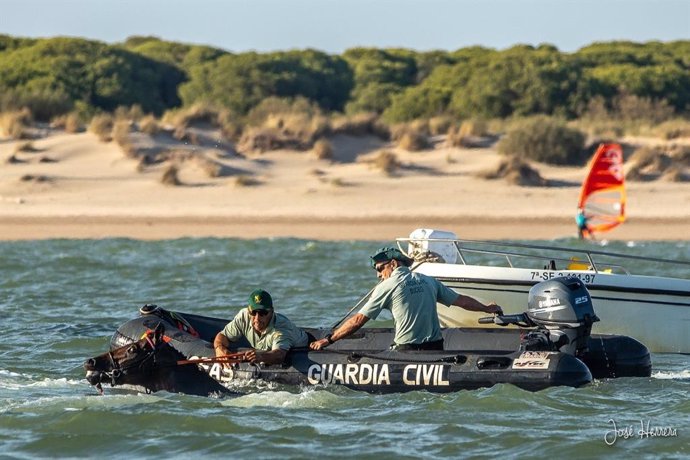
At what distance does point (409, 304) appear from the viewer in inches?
440

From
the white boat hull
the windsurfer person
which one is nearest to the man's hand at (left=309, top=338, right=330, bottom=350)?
the white boat hull

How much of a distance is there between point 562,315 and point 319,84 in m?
35.3

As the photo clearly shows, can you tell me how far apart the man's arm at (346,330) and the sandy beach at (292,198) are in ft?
46.8

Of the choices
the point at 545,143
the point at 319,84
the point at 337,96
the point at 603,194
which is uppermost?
the point at 319,84

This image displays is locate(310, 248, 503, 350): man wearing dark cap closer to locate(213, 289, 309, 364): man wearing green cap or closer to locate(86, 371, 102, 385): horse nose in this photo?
locate(213, 289, 309, 364): man wearing green cap

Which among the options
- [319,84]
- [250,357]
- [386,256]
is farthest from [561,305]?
[319,84]

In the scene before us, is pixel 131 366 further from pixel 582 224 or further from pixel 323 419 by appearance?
pixel 582 224

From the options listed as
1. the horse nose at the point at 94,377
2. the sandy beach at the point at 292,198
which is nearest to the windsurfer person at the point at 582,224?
the sandy beach at the point at 292,198

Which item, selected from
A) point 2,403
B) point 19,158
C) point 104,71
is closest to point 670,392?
point 2,403

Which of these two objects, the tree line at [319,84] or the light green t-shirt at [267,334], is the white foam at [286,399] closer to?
the light green t-shirt at [267,334]

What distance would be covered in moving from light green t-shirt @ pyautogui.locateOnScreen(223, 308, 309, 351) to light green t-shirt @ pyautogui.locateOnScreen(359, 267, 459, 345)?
2.30 feet

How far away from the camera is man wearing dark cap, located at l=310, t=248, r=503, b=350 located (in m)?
11.1

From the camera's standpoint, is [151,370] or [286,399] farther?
[151,370]

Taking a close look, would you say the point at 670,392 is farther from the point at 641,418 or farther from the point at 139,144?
the point at 139,144
